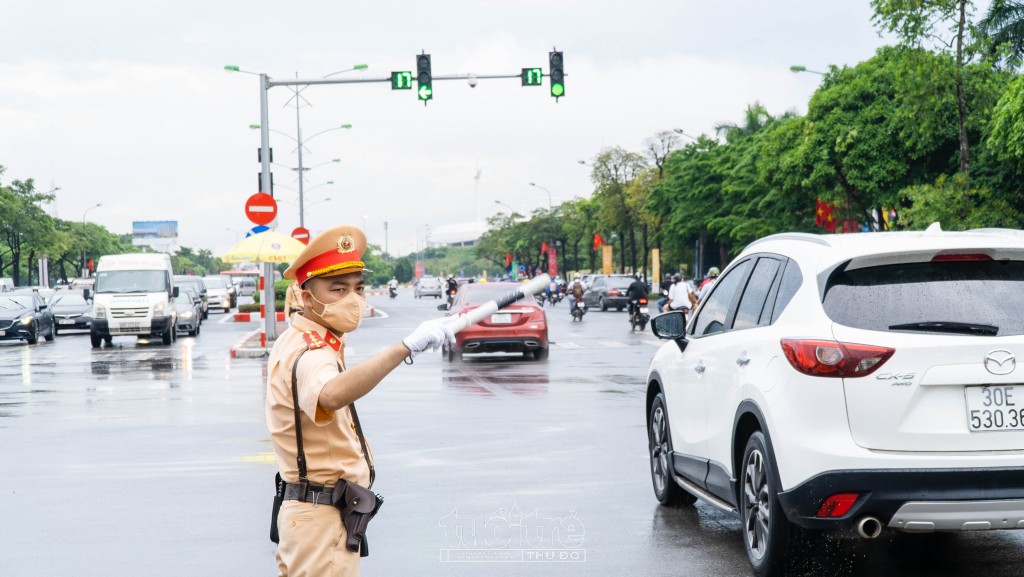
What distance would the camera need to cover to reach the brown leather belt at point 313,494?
374cm

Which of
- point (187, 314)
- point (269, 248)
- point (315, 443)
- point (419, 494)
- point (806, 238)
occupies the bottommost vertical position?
point (419, 494)

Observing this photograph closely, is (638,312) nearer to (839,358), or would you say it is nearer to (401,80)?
(401,80)

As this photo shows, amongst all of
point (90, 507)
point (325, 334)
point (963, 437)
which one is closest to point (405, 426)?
point (90, 507)

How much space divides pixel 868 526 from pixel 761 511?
744 millimetres

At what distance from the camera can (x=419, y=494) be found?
8.48 m

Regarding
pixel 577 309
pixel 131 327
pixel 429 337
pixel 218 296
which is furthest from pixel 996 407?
pixel 218 296

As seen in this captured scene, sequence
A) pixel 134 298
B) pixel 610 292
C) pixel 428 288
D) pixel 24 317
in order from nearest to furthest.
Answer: pixel 134 298 → pixel 24 317 → pixel 610 292 → pixel 428 288

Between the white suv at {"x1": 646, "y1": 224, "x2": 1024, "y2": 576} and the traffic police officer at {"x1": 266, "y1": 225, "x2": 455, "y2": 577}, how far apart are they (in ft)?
7.37

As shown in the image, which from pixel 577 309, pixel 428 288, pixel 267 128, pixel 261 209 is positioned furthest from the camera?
pixel 428 288

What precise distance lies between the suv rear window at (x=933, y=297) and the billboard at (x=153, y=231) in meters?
163

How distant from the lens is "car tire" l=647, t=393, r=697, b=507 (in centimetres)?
767

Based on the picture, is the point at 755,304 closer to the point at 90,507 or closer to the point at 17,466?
the point at 90,507

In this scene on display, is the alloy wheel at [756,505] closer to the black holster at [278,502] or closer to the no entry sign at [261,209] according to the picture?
the black holster at [278,502]

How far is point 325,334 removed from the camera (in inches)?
151
